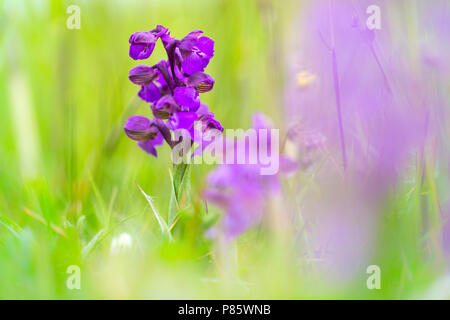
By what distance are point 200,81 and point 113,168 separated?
2.46ft

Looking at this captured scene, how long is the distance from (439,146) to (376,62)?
0.24 m

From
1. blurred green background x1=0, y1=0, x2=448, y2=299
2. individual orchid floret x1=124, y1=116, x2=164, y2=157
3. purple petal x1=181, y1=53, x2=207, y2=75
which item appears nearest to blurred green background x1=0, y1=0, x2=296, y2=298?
blurred green background x1=0, y1=0, x2=448, y2=299

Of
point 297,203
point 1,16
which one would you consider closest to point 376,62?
point 297,203

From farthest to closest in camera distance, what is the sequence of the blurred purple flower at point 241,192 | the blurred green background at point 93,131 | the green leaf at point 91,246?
the green leaf at point 91,246
the blurred green background at point 93,131
the blurred purple flower at point 241,192

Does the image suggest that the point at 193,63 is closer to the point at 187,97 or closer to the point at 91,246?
the point at 187,97

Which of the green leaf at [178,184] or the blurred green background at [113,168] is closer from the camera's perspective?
the blurred green background at [113,168]

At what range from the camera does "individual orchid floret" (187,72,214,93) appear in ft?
3.16

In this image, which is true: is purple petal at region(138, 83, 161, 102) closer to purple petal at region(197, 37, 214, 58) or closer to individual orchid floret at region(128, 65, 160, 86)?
individual orchid floret at region(128, 65, 160, 86)

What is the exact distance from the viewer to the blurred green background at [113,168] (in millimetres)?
747

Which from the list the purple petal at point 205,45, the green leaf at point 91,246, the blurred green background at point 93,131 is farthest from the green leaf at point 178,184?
the purple petal at point 205,45

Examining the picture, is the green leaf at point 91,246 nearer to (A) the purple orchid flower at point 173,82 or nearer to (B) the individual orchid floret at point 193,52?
(A) the purple orchid flower at point 173,82

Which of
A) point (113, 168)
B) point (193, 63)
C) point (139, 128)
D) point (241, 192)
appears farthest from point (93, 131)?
point (241, 192)

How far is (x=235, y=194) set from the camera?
697 millimetres

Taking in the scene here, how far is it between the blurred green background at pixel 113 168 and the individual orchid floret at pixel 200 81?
0.22m
